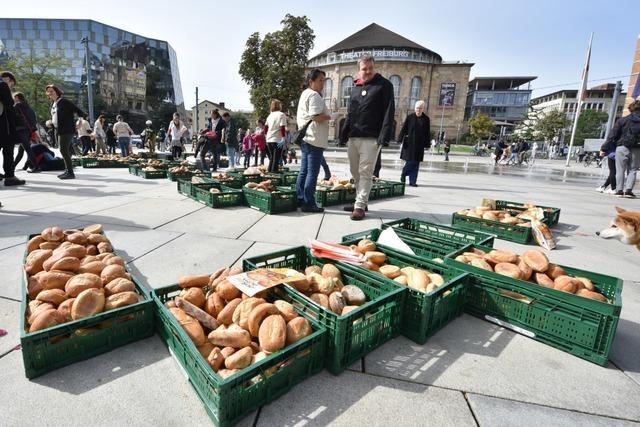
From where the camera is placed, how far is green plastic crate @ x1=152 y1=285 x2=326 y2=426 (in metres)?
1.31

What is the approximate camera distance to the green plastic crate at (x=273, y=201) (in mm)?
5184

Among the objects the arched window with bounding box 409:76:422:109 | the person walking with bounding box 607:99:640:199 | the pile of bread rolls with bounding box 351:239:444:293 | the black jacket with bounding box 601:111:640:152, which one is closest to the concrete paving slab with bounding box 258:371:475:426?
the pile of bread rolls with bounding box 351:239:444:293

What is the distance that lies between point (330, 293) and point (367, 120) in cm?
332

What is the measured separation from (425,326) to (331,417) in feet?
2.70

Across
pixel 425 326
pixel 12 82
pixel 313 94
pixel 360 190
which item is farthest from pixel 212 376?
pixel 12 82

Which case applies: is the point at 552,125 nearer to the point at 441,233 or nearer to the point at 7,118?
the point at 441,233

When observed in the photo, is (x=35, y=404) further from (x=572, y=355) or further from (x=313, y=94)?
(x=313, y=94)

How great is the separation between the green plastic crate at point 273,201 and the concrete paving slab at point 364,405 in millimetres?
3699

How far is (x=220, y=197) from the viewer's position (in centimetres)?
552

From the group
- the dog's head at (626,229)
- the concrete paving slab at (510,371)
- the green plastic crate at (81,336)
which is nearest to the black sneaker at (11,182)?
the green plastic crate at (81,336)

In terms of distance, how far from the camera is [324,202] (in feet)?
19.3

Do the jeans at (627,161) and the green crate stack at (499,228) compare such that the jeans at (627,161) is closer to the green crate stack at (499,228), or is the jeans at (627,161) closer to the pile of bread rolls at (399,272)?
the green crate stack at (499,228)

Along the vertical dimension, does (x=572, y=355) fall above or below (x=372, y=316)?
below

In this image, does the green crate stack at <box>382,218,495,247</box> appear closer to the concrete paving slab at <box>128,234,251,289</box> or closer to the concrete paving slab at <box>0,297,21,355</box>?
the concrete paving slab at <box>128,234,251,289</box>
